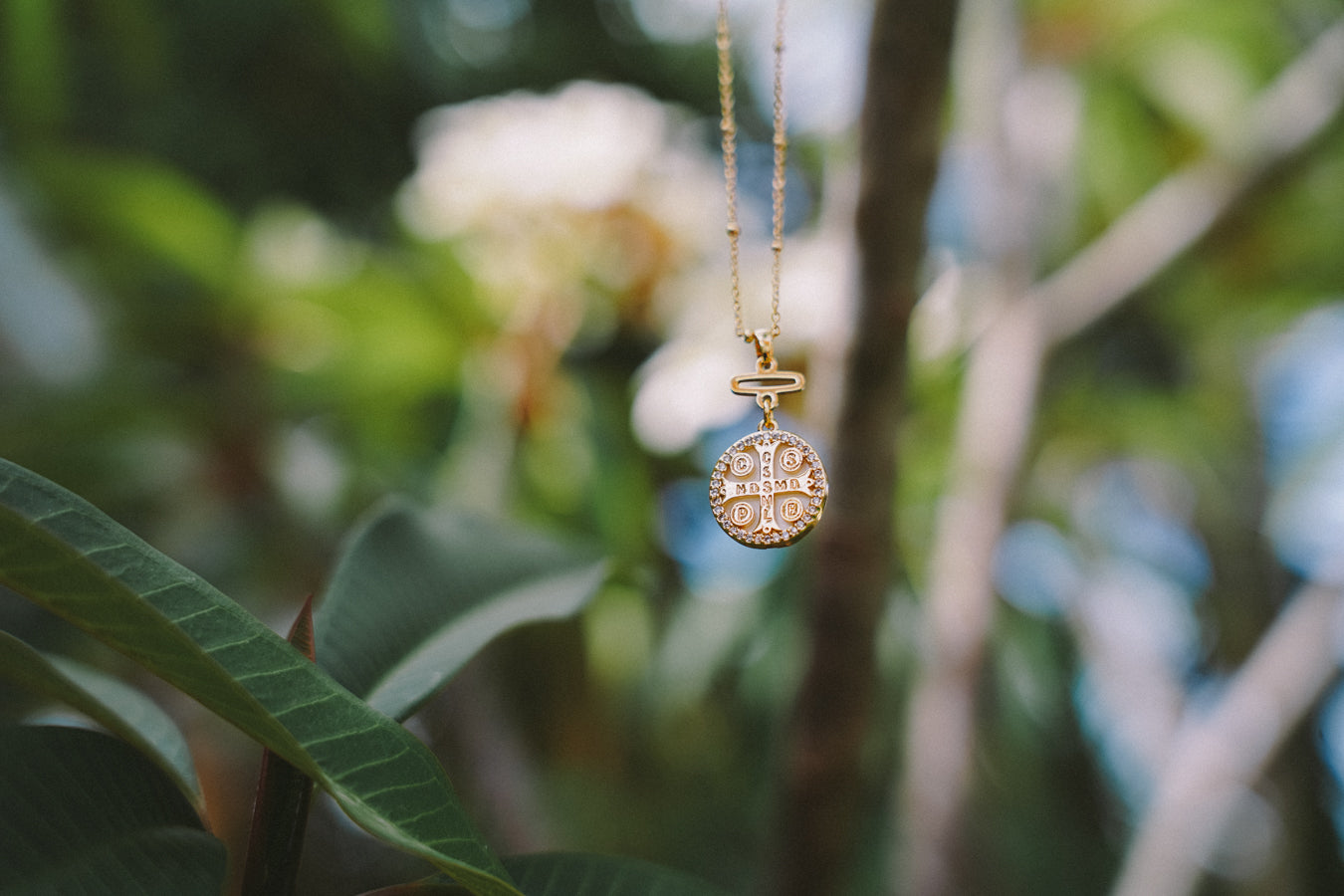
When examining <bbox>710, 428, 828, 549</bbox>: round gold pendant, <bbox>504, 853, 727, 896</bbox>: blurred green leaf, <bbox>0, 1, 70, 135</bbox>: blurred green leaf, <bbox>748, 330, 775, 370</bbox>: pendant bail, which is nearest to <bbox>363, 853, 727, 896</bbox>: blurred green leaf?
<bbox>504, 853, 727, 896</bbox>: blurred green leaf

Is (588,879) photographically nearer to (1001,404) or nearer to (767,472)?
(767,472)

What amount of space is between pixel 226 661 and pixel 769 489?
0.43m

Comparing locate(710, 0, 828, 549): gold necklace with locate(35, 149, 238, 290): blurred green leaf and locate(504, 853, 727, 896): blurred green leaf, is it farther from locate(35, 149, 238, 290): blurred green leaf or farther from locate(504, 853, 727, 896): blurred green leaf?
locate(35, 149, 238, 290): blurred green leaf

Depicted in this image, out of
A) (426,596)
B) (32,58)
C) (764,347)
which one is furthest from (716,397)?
(32,58)

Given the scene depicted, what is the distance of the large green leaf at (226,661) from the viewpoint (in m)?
0.28

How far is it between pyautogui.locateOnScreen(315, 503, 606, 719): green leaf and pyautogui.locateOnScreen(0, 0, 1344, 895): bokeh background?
0.20m

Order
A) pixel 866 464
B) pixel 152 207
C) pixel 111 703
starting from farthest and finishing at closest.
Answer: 1. pixel 152 207
2. pixel 866 464
3. pixel 111 703

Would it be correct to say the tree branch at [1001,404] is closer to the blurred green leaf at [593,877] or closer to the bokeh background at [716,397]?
the bokeh background at [716,397]

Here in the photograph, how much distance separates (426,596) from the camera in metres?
0.50

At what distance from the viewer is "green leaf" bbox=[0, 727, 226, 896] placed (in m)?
0.31

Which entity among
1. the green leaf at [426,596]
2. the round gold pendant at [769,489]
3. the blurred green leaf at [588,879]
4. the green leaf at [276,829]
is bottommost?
the blurred green leaf at [588,879]

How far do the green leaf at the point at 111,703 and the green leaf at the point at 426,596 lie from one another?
75 millimetres

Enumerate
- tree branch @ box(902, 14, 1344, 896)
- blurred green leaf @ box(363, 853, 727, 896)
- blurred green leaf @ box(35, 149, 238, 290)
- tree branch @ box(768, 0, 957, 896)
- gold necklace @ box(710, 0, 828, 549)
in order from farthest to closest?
blurred green leaf @ box(35, 149, 238, 290), tree branch @ box(902, 14, 1344, 896), gold necklace @ box(710, 0, 828, 549), tree branch @ box(768, 0, 957, 896), blurred green leaf @ box(363, 853, 727, 896)

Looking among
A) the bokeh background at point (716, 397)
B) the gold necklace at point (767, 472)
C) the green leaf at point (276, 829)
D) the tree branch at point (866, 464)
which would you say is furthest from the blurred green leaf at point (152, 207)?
the green leaf at point (276, 829)
